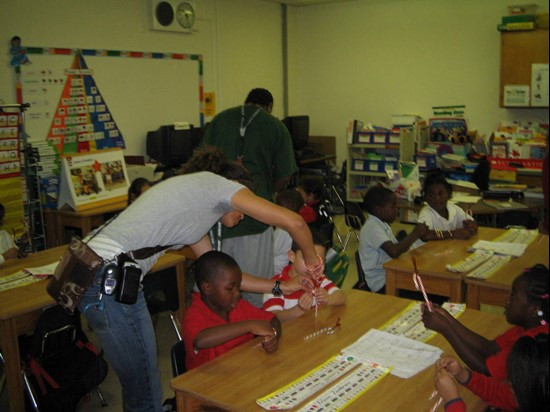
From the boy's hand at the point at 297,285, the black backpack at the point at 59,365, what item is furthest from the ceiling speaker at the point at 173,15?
the boy's hand at the point at 297,285

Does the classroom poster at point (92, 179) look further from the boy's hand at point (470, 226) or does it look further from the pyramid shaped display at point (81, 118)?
the boy's hand at point (470, 226)

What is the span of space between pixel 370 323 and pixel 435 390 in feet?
2.02

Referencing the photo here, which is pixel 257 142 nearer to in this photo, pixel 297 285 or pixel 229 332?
pixel 297 285

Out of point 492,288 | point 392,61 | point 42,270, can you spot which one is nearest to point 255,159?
point 42,270

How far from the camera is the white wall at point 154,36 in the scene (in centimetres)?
581

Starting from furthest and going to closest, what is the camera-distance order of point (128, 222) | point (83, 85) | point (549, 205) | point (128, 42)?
1. point (128, 42)
2. point (83, 85)
3. point (128, 222)
4. point (549, 205)

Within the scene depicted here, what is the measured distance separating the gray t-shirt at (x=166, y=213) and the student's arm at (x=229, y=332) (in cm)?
36

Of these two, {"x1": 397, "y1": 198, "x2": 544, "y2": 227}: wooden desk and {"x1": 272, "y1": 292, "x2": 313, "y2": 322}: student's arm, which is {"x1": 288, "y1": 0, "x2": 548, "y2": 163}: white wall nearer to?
{"x1": 397, "y1": 198, "x2": 544, "y2": 227}: wooden desk

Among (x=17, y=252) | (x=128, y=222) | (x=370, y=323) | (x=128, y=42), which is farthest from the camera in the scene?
(x=128, y=42)

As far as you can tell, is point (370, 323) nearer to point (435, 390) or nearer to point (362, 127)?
point (435, 390)

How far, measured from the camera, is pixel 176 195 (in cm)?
226

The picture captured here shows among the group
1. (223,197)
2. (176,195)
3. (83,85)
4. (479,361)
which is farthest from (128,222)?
(83,85)

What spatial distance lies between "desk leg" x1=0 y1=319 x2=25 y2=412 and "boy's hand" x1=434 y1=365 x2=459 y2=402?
207 centimetres

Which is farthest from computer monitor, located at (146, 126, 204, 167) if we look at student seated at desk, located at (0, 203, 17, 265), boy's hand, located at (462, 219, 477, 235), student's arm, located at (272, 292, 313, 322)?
student's arm, located at (272, 292, 313, 322)
